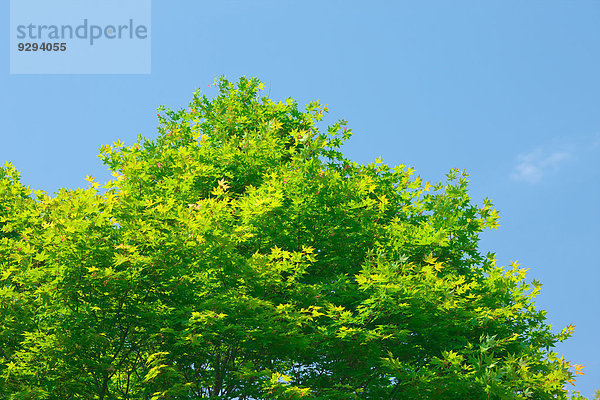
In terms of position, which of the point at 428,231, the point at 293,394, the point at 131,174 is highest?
the point at 131,174

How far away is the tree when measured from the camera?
16750 millimetres

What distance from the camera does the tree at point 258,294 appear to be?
1675 centimetres

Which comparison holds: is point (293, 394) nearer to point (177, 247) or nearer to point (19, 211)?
point (177, 247)

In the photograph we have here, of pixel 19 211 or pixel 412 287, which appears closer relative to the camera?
pixel 412 287

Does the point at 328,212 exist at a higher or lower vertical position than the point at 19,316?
higher

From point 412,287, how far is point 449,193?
21.7 ft

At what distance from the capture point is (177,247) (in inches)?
653

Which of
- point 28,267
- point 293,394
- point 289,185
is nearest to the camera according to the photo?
point 293,394

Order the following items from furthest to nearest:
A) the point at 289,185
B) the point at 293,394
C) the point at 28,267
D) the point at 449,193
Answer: the point at 449,193
the point at 289,185
the point at 28,267
the point at 293,394

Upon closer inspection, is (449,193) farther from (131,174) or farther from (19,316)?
(19,316)

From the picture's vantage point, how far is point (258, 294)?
1777cm

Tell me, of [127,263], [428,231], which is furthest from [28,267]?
[428,231]

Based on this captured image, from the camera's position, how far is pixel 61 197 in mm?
18656

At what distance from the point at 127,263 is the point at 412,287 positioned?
8.22m
